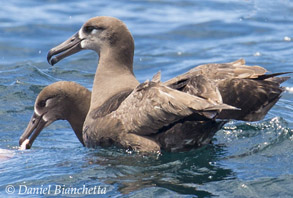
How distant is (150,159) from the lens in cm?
747

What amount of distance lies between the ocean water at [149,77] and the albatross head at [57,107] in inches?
11.5

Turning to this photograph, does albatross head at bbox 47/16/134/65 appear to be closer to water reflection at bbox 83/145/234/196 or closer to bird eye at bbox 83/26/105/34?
bird eye at bbox 83/26/105/34

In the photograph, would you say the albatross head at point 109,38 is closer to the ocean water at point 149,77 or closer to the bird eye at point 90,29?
the bird eye at point 90,29

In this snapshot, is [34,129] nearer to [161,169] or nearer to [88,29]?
[88,29]

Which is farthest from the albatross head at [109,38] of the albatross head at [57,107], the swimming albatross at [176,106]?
the albatross head at [57,107]

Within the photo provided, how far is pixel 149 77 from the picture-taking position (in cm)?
1220

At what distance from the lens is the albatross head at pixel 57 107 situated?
8.48 meters

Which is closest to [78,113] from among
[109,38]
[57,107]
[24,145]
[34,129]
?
[57,107]

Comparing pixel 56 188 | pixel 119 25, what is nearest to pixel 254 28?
pixel 119 25

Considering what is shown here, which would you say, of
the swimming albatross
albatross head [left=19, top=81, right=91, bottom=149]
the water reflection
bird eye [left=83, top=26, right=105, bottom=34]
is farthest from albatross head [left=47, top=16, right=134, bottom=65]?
the water reflection

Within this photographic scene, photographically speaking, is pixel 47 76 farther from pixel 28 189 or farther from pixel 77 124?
pixel 28 189

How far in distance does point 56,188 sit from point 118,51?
248 cm

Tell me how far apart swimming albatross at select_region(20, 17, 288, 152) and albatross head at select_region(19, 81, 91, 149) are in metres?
0.04

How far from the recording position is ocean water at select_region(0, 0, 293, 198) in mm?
6848
